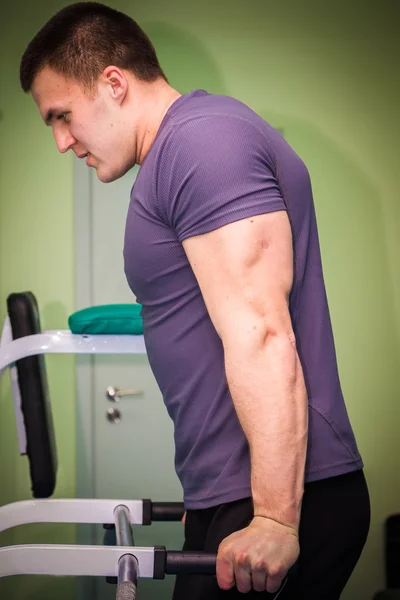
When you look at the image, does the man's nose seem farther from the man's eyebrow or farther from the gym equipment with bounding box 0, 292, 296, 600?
the gym equipment with bounding box 0, 292, 296, 600

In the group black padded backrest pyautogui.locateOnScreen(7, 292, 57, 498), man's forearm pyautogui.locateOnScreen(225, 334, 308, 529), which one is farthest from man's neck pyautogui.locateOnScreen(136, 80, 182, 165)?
black padded backrest pyautogui.locateOnScreen(7, 292, 57, 498)

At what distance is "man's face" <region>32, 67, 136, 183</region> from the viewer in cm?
109

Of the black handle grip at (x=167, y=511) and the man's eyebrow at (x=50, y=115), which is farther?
the black handle grip at (x=167, y=511)

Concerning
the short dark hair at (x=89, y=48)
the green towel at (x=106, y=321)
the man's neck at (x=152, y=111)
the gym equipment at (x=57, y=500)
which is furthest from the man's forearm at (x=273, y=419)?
the green towel at (x=106, y=321)

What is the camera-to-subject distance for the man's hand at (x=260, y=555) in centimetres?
83

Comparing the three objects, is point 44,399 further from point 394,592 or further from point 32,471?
point 394,592

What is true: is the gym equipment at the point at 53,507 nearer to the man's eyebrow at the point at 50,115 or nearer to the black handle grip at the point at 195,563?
the black handle grip at the point at 195,563

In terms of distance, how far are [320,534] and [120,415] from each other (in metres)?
1.68

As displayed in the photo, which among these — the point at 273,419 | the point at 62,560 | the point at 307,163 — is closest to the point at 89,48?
the point at 273,419

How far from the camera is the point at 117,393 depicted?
2553mm

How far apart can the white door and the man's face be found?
137 centimetres

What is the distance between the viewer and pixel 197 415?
1.00m

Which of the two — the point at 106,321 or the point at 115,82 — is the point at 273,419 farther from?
the point at 106,321

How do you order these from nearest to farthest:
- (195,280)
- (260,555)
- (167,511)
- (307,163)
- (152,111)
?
(260,555) < (195,280) < (152,111) < (167,511) < (307,163)
